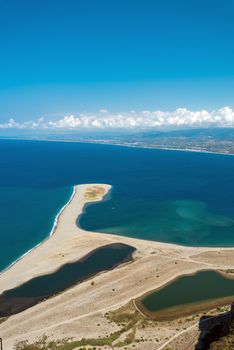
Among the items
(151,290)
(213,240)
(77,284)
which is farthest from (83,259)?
(213,240)

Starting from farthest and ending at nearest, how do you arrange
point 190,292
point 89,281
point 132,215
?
point 132,215 → point 89,281 → point 190,292

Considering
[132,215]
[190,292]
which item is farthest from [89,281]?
[132,215]

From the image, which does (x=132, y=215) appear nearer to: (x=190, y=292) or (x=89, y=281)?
(x=89, y=281)

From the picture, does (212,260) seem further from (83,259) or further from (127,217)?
(127,217)

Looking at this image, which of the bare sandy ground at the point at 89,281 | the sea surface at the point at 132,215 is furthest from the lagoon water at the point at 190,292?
the sea surface at the point at 132,215

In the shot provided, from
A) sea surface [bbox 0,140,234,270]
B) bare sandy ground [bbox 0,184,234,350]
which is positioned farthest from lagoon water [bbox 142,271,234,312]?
sea surface [bbox 0,140,234,270]

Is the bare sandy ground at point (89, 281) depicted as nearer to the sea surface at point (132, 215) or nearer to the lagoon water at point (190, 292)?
the lagoon water at point (190, 292)

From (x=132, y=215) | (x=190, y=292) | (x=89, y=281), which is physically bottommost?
(x=190, y=292)

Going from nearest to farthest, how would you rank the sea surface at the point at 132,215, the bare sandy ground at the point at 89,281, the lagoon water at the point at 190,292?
the bare sandy ground at the point at 89,281
the lagoon water at the point at 190,292
the sea surface at the point at 132,215
